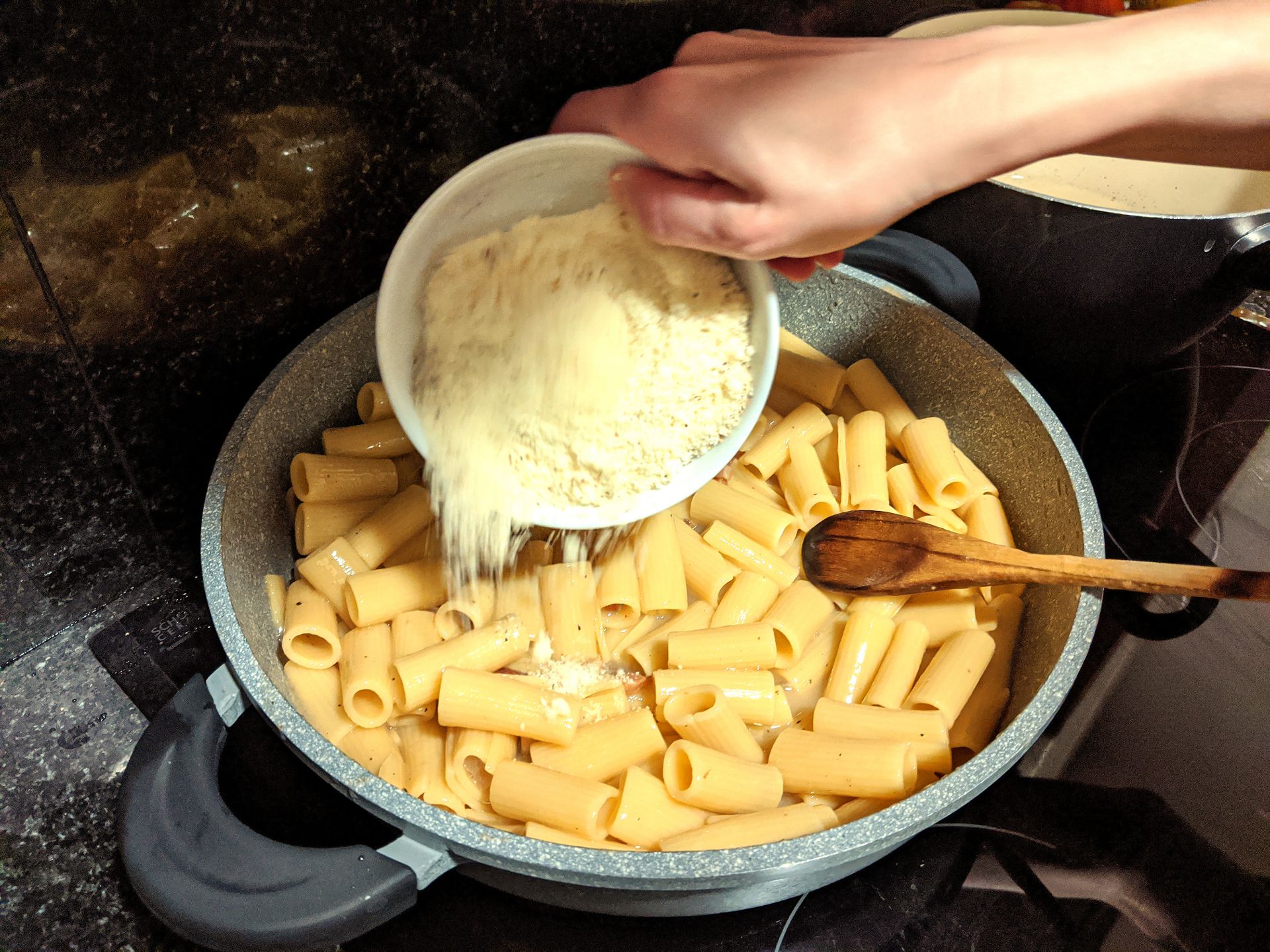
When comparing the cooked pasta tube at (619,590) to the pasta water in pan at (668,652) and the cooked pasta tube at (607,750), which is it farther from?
the cooked pasta tube at (607,750)

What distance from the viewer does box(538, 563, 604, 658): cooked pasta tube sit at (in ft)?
3.24

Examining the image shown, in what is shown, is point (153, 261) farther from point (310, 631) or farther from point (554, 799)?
point (554, 799)

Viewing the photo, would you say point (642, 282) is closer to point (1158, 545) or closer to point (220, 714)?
point (220, 714)

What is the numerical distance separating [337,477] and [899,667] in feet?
2.15

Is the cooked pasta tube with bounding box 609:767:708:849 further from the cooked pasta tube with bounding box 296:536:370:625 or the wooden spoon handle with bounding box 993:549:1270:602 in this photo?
the wooden spoon handle with bounding box 993:549:1270:602

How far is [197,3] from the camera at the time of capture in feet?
2.50

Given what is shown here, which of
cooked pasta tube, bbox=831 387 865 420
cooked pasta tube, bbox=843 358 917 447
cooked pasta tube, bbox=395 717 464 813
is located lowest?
cooked pasta tube, bbox=395 717 464 813

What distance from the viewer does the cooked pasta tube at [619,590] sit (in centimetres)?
100

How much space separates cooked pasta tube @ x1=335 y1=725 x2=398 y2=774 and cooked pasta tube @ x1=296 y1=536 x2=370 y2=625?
0.40 ft

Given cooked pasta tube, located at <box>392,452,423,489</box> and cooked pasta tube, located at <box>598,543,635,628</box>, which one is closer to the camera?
cooked pasta tube, located at <box>598,543,635,628</box>

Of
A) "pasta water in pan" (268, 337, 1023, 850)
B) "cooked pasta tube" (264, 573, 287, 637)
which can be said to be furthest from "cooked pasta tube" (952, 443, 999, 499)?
"cooked pasta tube" (264, 573, 287, 637)

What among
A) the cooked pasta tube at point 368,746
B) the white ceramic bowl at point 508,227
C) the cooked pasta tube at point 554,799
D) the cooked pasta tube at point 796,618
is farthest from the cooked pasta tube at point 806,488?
the cooked pasta tube at point 368,746

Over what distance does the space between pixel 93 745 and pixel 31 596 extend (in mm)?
182

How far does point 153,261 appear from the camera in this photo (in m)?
0.87
